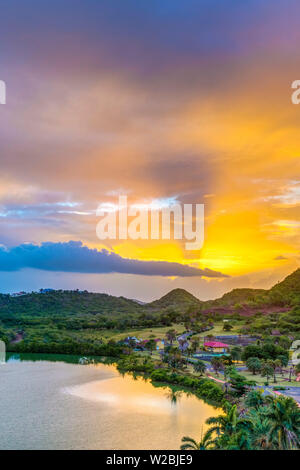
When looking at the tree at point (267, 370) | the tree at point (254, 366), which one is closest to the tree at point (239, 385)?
the tree at point (267, 370)

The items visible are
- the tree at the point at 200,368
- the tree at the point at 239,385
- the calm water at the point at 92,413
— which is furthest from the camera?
the tree at the point at 200,368

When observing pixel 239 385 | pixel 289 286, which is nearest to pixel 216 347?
pixel 239 385

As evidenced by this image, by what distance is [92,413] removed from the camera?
31.8m

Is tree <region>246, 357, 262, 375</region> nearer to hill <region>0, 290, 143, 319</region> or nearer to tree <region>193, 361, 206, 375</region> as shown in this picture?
tree <region>193, 361, 206, 375</region>

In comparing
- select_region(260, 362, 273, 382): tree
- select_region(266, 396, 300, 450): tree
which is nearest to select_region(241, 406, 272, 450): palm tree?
select_region(266, 396, 300, 450): tree

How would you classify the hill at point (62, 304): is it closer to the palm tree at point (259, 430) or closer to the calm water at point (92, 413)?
the calm water at point (92, 413)

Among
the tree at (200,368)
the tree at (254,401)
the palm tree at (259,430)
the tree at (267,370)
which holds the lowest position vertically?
the tree at (200,368)

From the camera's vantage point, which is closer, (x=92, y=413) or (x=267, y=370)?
(x=92, y=413)

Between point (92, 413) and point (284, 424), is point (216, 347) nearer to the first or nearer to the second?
point (92, 413)

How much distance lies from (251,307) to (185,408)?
284ft

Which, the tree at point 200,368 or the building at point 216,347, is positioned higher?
the tree at point 200,368

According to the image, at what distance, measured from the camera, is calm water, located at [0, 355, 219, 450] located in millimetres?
25406

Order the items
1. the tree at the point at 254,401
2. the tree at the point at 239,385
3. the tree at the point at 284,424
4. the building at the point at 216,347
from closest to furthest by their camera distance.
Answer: the tree at the point at 284,424 → the tree at the point at 254,401 → the tree at the point at 239,385 → the building at the point at 216,347

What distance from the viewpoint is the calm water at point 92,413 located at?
25406 millimetres
